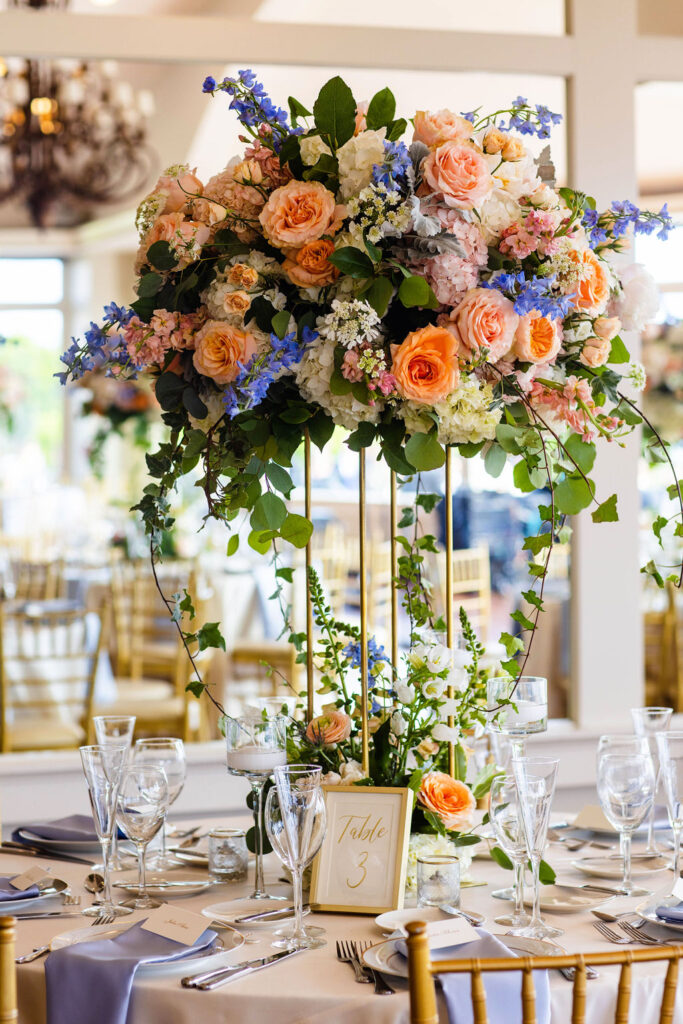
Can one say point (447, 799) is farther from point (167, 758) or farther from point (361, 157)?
point (361, 157)

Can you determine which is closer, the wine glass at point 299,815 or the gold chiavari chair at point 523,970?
the gold chiavari chair at point 523,970

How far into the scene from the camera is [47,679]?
A: 3.79m

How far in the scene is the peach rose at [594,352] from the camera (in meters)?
1.57

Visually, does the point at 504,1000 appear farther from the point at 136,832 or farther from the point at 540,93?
the point at 540,93

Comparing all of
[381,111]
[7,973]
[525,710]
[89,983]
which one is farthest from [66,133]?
[7,973]

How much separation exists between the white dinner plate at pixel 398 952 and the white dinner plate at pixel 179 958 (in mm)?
171

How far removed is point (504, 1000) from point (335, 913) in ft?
1.22

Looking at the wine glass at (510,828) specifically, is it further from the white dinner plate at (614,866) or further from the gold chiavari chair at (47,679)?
Answer: the gold chiavari chair at (47,679)

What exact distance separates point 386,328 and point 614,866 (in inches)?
35.0

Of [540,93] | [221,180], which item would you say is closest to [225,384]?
[221,180]

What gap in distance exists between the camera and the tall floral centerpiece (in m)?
1.45

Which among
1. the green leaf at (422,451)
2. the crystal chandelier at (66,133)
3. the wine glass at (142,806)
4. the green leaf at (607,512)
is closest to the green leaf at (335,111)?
the green leaf at (422,451)

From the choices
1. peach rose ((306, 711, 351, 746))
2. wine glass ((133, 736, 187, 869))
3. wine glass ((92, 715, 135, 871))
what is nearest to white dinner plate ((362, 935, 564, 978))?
peach rose ((306, 711, 351, 746))

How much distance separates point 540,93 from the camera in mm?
3449
